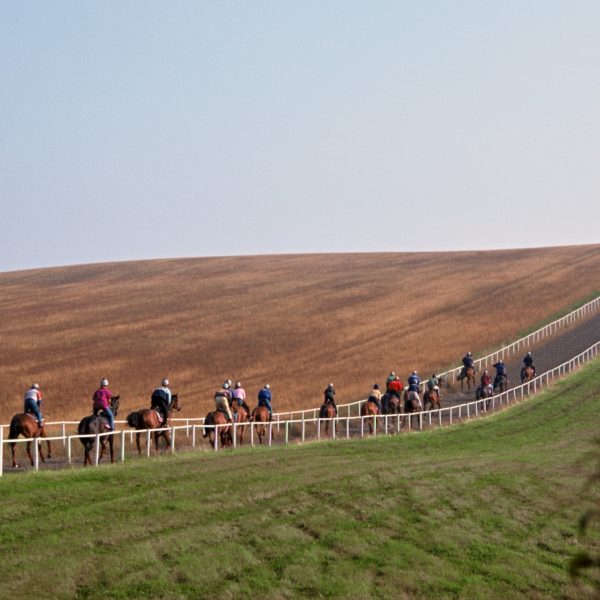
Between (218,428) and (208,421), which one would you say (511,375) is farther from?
(208,421)

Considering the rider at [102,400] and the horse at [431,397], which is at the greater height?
the rider at [102,400]

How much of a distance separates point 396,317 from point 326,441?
41282 millimetres

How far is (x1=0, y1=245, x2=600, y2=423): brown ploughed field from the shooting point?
46969 millimetres

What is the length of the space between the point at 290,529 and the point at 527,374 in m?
29.1

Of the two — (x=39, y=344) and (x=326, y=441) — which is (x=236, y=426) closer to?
(x=326, y=441)

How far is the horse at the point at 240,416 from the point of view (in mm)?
27469

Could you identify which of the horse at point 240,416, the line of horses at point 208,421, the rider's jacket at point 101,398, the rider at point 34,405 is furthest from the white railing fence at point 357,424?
the rider at point 34,405

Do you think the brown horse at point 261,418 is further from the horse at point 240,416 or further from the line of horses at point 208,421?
the horse at point 240,416

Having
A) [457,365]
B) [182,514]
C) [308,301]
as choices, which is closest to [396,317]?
[308,301]

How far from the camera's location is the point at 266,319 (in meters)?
68.9

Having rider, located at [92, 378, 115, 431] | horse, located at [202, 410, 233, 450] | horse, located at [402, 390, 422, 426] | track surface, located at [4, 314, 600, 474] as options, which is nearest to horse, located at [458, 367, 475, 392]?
track surface, located at [4, 314, 600, 474]

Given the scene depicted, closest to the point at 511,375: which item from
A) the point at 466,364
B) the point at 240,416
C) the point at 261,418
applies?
the point at 466,364

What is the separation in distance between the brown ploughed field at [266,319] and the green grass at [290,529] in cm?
1695

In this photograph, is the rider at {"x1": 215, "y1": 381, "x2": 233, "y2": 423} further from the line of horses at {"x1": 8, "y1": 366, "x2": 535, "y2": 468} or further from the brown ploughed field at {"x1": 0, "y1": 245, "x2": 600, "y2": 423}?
the brown ploughed field at {"x1": 0, "y1": 245, "x2": 600, "y2": 423}
